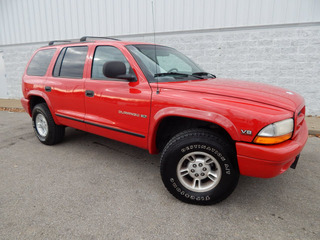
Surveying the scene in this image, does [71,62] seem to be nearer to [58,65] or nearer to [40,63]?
[58,65]

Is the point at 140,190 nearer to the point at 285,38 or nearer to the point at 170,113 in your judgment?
the point at 170,113

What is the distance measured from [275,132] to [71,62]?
10.1 ft

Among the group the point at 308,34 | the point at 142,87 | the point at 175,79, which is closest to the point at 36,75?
the point at 142,87

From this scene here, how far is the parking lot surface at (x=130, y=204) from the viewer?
2.01 m

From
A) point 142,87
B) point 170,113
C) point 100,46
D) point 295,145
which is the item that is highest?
point 100,46

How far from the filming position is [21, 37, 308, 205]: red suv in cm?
204

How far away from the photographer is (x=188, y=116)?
227cm

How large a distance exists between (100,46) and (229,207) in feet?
8.85

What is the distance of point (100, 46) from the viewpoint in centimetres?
319

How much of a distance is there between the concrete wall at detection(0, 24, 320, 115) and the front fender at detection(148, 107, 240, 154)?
4.74 m

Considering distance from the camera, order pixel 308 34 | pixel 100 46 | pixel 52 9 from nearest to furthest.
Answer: pixel 100 46 → pixel 308 34 → pixel 52 9

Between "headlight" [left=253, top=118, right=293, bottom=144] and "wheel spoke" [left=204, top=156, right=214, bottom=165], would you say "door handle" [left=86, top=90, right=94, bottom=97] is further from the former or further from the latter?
"headlight" [left=253, top=118, right=293, bottom=144]

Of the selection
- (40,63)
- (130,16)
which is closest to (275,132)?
(40,63)

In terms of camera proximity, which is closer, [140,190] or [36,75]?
[140,190]
